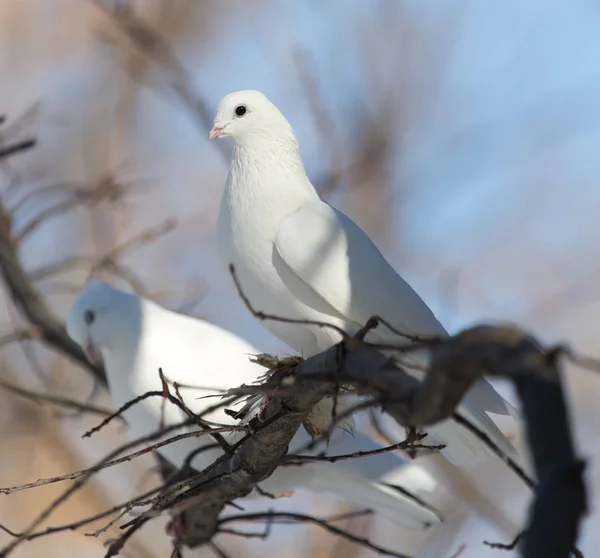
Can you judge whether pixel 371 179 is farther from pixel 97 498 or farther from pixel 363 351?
pixel 363 351

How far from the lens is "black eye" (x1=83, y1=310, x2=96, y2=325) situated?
4.31 m

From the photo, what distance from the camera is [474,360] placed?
1.31 m

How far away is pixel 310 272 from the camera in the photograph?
311 centimetres

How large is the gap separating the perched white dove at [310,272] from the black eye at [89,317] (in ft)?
4.10

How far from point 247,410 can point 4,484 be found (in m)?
5.22

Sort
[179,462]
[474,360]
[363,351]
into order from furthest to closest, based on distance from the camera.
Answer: [179,462]
[363,351]
[474,360]

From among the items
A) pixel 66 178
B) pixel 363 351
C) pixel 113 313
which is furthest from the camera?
pixel 66 178

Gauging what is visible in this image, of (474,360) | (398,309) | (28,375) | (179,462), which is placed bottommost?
(474,360)

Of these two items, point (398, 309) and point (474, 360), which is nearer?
point (474, 360)

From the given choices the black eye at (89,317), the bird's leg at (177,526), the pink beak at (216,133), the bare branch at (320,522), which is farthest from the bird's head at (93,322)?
the bare branch at (320,522)

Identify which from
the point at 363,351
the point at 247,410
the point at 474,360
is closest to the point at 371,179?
the point at 247,410

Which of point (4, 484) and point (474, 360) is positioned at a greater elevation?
point (4, 484)

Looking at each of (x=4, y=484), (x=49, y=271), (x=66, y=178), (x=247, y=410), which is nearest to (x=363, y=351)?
(x=247, y=410)

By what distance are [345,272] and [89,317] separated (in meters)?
1.65
